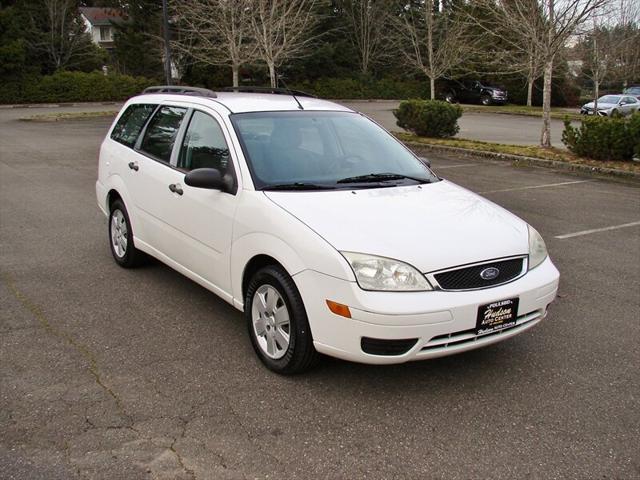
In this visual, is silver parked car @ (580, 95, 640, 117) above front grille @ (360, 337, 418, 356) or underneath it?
above

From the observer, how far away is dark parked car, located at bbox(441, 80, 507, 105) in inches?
1623

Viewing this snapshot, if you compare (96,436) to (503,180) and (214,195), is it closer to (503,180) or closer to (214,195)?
(214,195)

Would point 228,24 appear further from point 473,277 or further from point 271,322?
point 473,277

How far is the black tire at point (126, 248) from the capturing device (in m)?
5.78

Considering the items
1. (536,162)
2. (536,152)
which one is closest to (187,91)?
(536,162)

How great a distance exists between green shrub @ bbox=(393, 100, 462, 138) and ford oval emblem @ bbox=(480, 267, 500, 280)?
14.6m

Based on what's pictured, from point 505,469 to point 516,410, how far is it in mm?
587

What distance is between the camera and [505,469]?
2.98 metres

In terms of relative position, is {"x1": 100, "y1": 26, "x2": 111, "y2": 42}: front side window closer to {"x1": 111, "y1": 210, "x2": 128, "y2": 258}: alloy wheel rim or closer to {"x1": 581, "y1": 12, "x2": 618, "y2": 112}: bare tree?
{"x1": 581, "y1": 12, "x2": 618, "y2": 112}: bare tree

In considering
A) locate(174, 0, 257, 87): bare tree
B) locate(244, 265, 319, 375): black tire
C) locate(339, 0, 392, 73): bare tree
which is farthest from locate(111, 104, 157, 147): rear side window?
locate(339, 0, 392, 73): bare tree

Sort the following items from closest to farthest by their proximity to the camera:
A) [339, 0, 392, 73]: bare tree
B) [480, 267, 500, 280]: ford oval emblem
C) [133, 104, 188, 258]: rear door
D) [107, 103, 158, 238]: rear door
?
[480, 267, 500, 280]: ford oval emblem
[133, 104, 188, 258]: rear door
[107, 103, 158, 238]: rear door
[339, 0, 392, 73]: bare tree

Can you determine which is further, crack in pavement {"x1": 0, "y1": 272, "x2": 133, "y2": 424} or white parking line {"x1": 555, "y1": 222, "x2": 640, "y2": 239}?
white parking line {"x1": 555, "y1": 222, "x2": 640, "y2": 239}

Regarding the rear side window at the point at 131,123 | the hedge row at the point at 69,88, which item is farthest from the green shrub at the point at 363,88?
the rear side window at the point at 131,123

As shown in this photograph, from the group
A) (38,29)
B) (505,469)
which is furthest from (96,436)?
(38,29)
